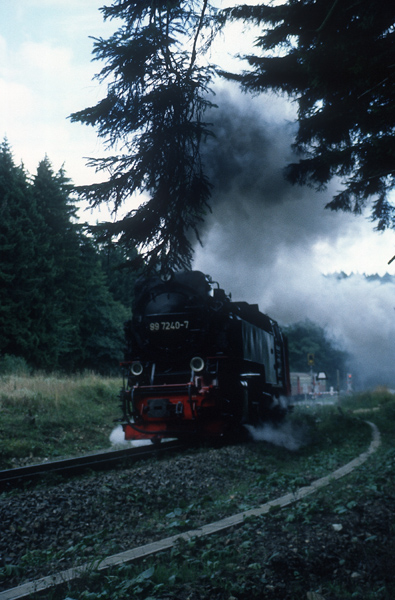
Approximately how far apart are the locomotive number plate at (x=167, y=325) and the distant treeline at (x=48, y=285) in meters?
14.3

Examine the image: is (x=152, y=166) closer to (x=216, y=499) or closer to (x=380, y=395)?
(x=216, y=499)

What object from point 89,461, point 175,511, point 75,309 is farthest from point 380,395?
point 175,511

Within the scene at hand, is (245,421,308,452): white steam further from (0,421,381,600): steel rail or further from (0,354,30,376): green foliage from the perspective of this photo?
(0,354,30,376): green foliage

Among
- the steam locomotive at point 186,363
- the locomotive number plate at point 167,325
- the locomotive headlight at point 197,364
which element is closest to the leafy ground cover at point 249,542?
the steam locomotive at point 186,363

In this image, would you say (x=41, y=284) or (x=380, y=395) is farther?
(x=41, y=284)

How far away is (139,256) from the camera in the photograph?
21.2 ft

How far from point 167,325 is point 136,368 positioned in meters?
1.18

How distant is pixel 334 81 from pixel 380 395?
88.1 ft

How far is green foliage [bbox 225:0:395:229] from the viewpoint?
5.60 metres

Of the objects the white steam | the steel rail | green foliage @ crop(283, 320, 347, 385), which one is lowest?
the steel rail

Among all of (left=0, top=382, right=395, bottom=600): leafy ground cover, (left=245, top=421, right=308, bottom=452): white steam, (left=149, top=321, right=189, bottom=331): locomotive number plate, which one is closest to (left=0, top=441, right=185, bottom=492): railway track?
(left=0, top=382, right=395, bottom=600): leafy ground cover

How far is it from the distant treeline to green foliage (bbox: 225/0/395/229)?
60.9ft

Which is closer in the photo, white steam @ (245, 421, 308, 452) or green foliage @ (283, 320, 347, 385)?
white steam @ (245, 421, 308, 452)

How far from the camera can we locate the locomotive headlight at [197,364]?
33.4 feet
